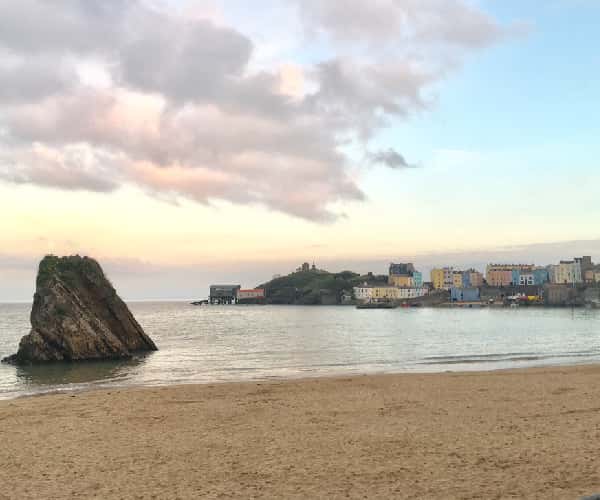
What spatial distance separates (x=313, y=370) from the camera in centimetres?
3903

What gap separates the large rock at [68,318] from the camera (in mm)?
46031

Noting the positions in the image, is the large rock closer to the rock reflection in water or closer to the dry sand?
the rock reflection in water

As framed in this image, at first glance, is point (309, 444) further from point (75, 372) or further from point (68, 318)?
point (68, 318)

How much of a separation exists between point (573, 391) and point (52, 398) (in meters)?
22.7

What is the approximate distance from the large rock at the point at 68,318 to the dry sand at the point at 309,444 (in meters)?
23.6

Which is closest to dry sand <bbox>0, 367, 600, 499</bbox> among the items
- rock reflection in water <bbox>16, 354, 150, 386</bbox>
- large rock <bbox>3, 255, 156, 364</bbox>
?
rock reflection in water <bbox>16, 354, 150, 386</bbox>

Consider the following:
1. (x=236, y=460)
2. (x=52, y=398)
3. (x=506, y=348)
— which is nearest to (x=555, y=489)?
(x=236, y=460)

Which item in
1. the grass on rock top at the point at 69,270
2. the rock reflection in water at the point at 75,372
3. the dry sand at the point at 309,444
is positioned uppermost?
the grass on rock top at the point at 69,270

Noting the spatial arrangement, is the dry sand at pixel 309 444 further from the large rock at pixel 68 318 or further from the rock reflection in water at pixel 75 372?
the large rock at pixel 68 318

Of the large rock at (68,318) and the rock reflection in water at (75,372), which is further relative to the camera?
the large rock at (68,318)

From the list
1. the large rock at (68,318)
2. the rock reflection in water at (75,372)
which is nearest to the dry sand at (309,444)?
the rock reflection in water at (75,372)

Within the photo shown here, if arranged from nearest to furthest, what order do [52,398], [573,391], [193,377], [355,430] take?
1. [355,430]
2. [573,391]
3. [52,398]
4. [193,377]

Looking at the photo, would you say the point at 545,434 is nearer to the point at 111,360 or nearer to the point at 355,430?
the point at 355,430

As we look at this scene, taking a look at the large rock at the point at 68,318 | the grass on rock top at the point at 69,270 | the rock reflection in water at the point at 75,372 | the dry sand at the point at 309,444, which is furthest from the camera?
the grass on rock top at the point at 69,270
